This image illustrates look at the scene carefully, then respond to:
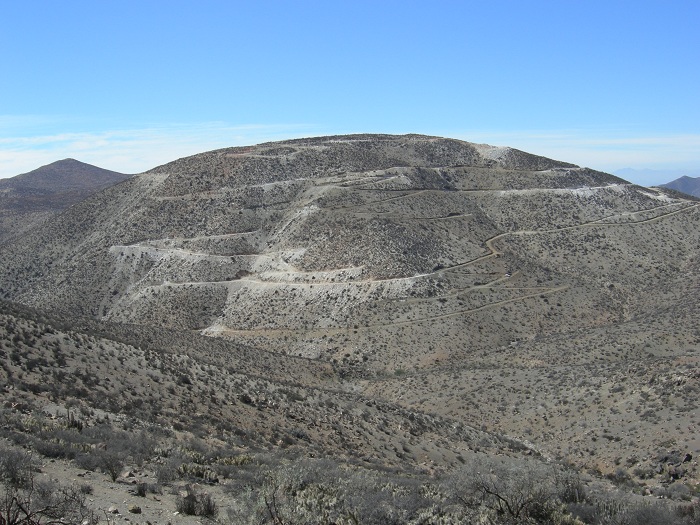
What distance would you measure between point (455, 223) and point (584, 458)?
137 ft

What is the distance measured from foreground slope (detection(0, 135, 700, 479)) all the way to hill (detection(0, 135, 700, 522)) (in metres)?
0.24

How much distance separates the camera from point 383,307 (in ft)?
167

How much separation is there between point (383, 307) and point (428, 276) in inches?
225

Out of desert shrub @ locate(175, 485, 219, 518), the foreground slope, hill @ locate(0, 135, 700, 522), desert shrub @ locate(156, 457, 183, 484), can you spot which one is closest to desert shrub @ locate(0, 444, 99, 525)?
desert shrub @ locate(175, 485, 219, 518)

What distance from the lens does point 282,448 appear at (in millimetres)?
20297

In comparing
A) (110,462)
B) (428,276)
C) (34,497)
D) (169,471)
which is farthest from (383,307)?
(34,497)

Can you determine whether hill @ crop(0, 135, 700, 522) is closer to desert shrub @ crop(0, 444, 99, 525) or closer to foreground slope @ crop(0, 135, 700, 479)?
foreground slope @ crop(0, 135, 700, 479)

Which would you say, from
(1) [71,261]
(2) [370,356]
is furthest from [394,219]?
(1) [71,261]

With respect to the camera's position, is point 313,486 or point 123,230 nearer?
point 313,486

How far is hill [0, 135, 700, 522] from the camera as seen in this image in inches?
941

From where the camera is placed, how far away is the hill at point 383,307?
23.9m

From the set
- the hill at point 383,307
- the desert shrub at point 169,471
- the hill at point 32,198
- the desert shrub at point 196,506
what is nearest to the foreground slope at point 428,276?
the hill at point 383,307

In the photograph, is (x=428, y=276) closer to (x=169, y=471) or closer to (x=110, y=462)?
(x=169, y=471)

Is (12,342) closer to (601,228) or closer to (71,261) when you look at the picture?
(71,261)
